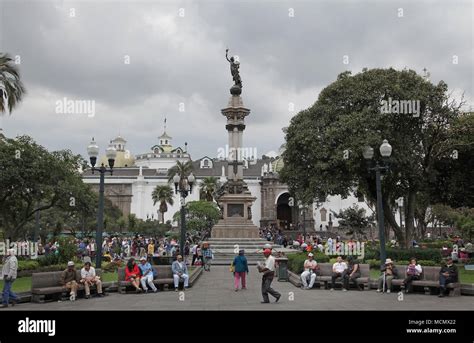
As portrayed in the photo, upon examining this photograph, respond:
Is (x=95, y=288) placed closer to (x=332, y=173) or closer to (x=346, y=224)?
(x=332, y=173)

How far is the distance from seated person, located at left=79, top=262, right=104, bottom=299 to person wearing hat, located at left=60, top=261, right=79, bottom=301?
0.85 ft

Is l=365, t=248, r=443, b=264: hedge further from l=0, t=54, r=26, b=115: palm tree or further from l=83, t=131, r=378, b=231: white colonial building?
l=83, t=131, r=378, b=231: white colonial building

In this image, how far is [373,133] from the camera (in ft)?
82.2

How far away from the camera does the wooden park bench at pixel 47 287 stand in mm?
13580

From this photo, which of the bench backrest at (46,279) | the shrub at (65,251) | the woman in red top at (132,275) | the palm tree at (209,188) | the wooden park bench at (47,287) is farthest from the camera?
the palm tree at (209,188)

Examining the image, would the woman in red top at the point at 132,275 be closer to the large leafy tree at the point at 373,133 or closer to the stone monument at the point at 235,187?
the large leafy tree at the point at 373,133

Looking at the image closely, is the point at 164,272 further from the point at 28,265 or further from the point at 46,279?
the point at 28,265

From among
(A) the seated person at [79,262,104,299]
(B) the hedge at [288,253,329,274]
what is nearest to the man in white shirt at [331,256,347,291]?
(B) the hedge at [288,253,329,274]

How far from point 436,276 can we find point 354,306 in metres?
4.00

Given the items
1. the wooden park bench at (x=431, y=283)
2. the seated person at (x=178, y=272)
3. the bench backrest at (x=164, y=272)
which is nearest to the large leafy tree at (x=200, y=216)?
the bench backrest at (x=164, y=272)

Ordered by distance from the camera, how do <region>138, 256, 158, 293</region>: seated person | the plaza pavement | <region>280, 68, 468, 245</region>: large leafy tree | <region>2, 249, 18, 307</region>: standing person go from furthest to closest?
<region>280, 68, 468, 245</region>: large leafy tree, <region>138, 256, 158, 293</region>: seated person, <region>2, 249, 18, 307</region>: standing person, the plaza pavement

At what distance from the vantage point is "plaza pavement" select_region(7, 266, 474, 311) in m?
12.3

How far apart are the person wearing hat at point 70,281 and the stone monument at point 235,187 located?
22281 mm
